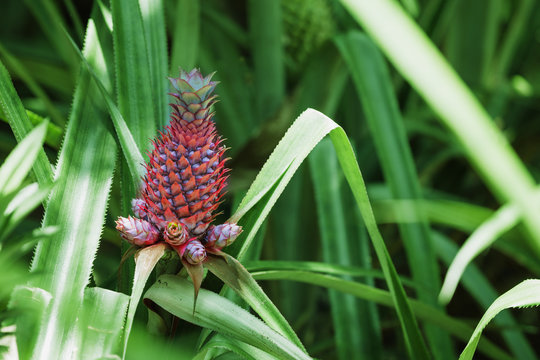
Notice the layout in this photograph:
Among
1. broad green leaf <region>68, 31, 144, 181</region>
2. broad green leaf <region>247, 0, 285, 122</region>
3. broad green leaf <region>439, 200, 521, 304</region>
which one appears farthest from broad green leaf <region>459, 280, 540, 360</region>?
broad green leaf <region>247, 0, 285, 122</region>

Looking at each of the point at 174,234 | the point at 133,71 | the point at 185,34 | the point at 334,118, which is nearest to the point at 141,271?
the point at 174,234

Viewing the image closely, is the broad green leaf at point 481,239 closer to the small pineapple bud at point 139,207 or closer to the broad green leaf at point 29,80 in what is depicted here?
the small pineapple bud at point 139,207

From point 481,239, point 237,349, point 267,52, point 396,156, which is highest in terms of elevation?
point 267,52

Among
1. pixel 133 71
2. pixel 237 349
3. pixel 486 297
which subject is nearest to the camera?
pixel 237 349

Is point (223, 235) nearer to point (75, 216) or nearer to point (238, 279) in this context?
point (238, 279)

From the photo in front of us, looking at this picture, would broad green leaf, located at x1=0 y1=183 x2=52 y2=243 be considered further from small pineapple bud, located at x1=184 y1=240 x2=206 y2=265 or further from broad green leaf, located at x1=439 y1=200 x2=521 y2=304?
broad green leaf, located at x1=439 y1=200 x2=521 y2=304

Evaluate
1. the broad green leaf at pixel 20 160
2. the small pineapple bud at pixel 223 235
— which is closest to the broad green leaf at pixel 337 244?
the small pineapple bud at pixel 223 235

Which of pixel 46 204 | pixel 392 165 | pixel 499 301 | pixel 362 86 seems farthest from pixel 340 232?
pixel 46 204

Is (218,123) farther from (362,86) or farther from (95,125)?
(95,125)
